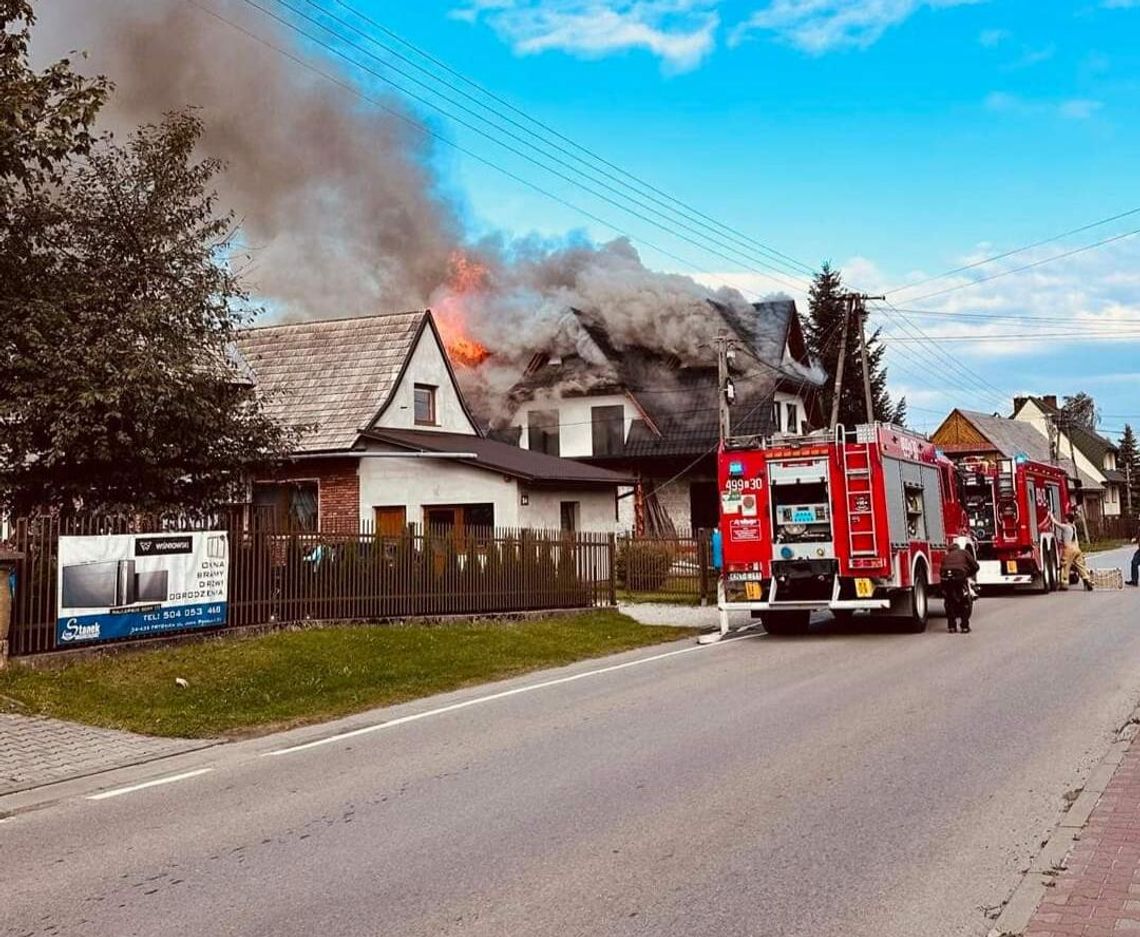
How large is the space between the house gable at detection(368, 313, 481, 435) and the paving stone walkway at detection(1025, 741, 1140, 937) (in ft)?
70.9

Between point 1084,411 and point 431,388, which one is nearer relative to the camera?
point 431,388

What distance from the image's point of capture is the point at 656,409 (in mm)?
39094

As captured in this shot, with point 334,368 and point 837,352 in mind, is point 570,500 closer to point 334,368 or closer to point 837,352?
point 334,368

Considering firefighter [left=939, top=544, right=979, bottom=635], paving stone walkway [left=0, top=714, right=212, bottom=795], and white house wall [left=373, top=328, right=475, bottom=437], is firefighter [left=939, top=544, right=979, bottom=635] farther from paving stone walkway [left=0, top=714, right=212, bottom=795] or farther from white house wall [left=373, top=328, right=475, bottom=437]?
white house wall [left=373, top=328, right=475, bottom=437]

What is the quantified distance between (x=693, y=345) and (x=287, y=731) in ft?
93.9

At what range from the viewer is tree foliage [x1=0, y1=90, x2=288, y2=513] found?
1315 cm

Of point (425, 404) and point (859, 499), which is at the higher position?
point (425, 404)

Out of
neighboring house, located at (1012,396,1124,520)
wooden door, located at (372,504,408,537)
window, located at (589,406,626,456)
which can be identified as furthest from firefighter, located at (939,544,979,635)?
neighboring house, located at (1012,396,1124,520)

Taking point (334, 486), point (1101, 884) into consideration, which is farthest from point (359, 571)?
point (1101, 884)

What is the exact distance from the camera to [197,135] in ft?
49.5

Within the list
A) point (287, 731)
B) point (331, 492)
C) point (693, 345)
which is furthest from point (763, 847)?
point (693, 345)

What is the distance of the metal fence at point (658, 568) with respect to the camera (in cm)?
2614

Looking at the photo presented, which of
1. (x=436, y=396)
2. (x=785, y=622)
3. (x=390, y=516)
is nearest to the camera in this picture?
(x=785, y=622)

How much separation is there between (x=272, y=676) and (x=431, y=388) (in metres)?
17.2
